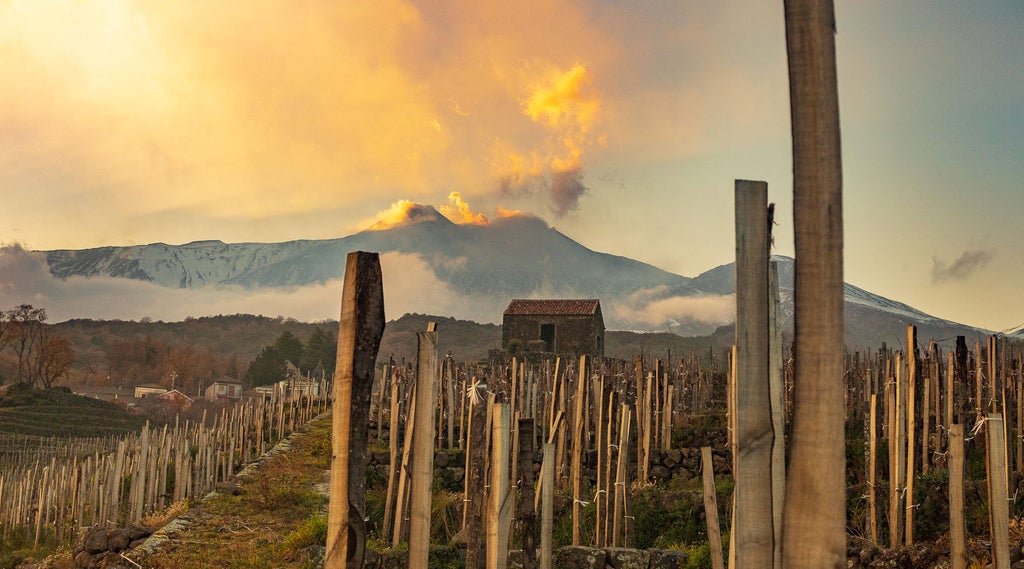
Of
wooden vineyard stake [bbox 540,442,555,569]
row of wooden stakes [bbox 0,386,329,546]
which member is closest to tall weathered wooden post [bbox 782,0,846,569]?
wooden vineyard stake [bbox 540,442,555,569]

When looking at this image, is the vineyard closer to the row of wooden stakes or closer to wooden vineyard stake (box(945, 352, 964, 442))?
the row of wooden stakes

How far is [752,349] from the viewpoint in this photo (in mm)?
2426

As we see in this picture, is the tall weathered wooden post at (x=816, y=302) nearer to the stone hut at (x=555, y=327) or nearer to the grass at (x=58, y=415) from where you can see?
the stone hut at (x=555, y=327)

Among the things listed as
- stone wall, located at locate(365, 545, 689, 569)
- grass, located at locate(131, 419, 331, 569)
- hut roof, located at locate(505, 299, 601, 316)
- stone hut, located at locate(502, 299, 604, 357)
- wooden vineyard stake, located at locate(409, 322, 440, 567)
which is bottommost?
grass, located at locate(131, 419, 331, 569)

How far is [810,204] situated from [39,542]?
18.4m

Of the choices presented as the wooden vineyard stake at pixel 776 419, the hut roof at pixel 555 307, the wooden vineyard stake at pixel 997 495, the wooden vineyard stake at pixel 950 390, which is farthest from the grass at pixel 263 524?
the hut roof at pixel 555 307

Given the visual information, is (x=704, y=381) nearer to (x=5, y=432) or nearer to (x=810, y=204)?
(x=810, y=204)

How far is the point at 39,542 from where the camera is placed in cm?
1683

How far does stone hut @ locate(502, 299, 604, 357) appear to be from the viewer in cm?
3512

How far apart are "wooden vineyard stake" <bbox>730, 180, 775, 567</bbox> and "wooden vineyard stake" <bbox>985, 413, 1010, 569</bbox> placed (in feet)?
9.62

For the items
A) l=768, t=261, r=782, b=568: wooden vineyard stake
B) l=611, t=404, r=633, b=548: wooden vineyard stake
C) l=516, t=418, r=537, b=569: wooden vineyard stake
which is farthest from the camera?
l=611, t=404, r=633, b=548: wooden vineyard stake

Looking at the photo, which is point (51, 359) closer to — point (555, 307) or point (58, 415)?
point (58, 415)

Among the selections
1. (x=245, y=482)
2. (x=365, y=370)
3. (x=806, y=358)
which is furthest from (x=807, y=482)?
(x=245, y=482)

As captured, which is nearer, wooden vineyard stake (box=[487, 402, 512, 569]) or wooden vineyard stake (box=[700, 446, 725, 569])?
wooden vineyard stake (box=[487, 402, 512, 569])
